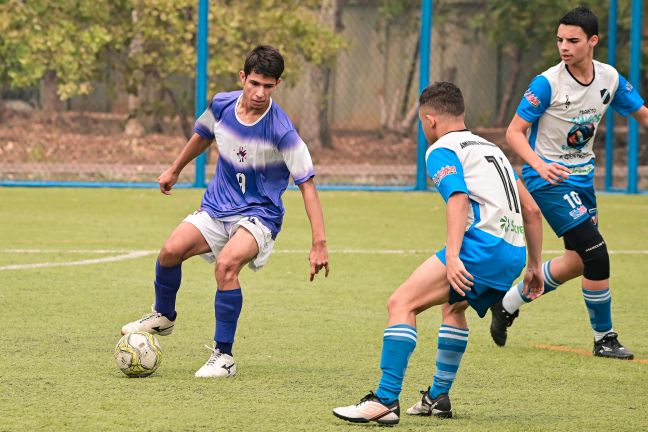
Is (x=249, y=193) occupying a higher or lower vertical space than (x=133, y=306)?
higher

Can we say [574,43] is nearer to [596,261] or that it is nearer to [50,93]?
[596,261]

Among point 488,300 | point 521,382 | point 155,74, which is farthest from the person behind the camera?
point 155,74

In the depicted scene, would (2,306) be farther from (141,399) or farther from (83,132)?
(83,132)

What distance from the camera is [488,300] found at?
218 inches

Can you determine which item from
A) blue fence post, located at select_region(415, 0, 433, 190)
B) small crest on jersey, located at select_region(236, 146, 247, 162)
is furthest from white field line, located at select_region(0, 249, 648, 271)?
blue fence post, located at select_region(415, 0, 433, 190)

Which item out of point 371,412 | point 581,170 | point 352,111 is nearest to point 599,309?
point 581,170

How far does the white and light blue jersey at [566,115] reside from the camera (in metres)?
7.37

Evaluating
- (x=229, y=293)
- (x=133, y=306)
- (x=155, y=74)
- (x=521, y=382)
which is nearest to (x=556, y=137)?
(x=521, y=382)

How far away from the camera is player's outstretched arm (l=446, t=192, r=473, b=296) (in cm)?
532

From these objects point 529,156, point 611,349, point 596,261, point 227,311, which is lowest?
point 611,349

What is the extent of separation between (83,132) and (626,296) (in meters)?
9.48

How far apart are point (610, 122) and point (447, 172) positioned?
1286cm

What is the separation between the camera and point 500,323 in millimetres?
7371

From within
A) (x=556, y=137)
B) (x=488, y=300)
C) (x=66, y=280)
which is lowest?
(x=66, y=280)
